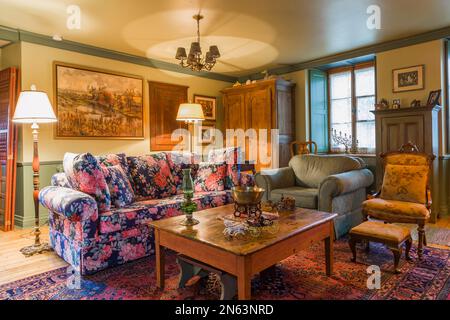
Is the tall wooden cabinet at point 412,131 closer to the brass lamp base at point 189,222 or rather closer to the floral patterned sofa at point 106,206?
the floral patterned sofa at point 106,206

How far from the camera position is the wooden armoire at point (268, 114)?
5.44 metres

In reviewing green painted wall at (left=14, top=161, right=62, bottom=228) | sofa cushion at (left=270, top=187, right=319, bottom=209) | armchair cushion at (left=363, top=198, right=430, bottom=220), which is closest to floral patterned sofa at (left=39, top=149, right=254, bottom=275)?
sofa cushion at (left=270, top=187, right=319, bottom=209)

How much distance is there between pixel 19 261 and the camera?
9.32 ft

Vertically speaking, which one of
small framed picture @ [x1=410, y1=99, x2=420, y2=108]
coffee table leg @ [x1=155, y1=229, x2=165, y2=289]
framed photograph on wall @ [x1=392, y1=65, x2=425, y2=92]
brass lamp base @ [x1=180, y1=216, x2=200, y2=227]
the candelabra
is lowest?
coffee table leg @ [x1=155, y1=229, x2=165, y2=289]

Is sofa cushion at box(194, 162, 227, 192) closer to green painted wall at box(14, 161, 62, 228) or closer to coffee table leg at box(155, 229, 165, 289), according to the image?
coffee table leg at box(155, 229, 165, 289)

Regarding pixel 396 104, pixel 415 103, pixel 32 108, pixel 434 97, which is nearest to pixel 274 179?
pixel 396 104

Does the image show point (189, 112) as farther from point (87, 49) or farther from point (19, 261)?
point (19, 261)

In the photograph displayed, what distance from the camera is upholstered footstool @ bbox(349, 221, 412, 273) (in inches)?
93.9

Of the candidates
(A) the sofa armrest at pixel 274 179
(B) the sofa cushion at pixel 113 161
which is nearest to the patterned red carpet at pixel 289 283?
(B) the sofa cushion at pixel 113 161

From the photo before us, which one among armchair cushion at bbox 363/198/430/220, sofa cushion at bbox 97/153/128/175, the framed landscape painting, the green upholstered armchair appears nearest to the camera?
armchair cushion at bbox 363/198/430/220

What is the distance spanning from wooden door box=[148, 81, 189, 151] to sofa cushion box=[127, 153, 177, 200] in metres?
1.60

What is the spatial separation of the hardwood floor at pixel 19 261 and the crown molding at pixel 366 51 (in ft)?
8.19

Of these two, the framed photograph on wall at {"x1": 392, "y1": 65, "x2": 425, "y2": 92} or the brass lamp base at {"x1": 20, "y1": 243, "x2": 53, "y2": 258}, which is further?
the framed photograph on wall at {"x1": 392, "y1": 65, "x2": 425, "y2": 92}

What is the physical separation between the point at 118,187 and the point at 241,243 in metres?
1.70
